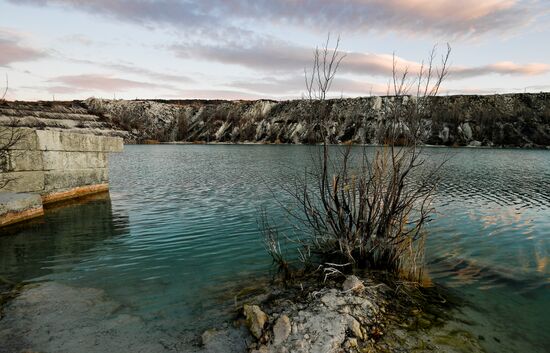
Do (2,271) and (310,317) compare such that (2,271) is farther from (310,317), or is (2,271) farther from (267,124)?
(267,124)

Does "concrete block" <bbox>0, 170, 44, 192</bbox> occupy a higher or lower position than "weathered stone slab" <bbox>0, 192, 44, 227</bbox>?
higher

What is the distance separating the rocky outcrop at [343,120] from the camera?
70.2 m

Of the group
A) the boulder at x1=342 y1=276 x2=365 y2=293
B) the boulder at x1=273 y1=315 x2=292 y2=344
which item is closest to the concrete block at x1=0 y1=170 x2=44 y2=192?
the boulder at x1=273 y1=315 x2=292 y2=344

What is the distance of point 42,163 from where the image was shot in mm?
11898

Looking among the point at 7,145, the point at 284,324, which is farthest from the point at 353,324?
the point at 7,145

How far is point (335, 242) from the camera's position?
6641 millimetres

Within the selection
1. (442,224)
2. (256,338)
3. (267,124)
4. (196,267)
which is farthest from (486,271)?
(267,124)

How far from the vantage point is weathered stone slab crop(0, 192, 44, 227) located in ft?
31.2

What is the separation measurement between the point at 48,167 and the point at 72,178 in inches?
62.5

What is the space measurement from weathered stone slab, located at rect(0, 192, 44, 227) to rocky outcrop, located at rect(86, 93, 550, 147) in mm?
47307

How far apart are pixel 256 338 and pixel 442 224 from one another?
27.5ft

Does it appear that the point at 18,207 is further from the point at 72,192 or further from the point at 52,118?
the point at 72,192

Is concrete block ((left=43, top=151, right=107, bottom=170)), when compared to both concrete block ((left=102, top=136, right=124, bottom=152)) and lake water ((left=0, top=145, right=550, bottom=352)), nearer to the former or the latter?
concrete block ((left=102, top=136, right=124, bottom=152))

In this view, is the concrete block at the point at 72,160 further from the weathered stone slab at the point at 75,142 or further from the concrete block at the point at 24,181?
the concrete block at the point at 24,181
